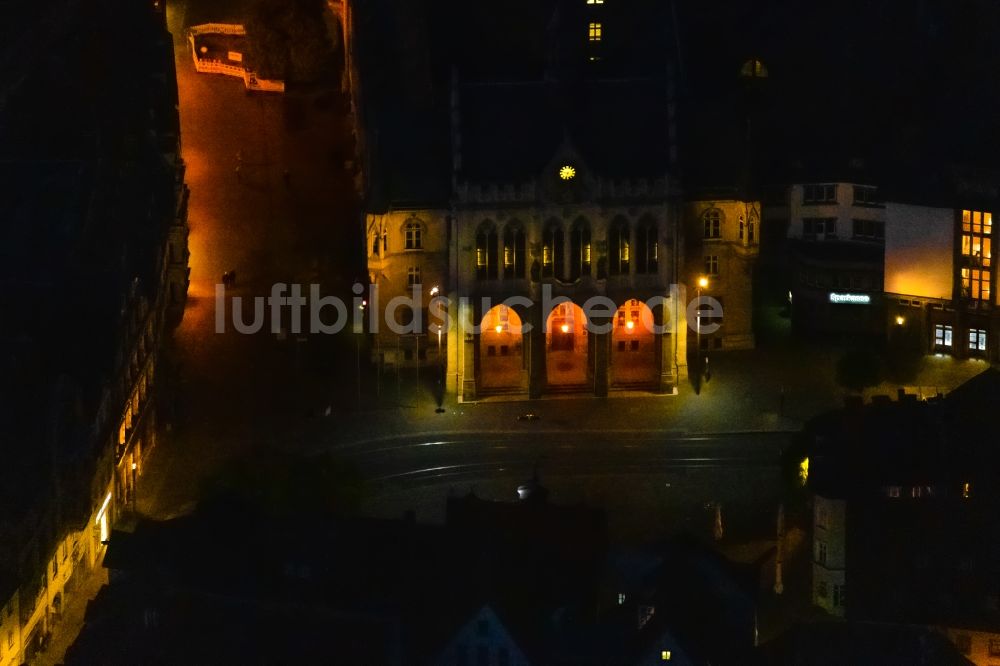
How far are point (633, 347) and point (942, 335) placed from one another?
53.9ft

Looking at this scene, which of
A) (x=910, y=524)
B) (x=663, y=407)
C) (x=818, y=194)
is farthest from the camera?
(x=818, y=194)

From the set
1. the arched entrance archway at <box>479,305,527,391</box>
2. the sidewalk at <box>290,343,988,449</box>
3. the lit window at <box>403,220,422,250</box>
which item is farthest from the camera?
the arched entrance archway at <box>479,305,527,391</box>

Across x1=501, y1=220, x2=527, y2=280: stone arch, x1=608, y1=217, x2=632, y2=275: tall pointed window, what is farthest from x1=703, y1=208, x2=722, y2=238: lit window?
x1=501, y1=220, x2=527, y2=280: stone arch

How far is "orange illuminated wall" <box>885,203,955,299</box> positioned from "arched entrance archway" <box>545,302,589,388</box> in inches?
682

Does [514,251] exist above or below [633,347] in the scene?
above

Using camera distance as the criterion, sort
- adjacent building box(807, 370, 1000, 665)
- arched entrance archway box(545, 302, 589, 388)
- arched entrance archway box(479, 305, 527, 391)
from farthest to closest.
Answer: arched entrance archway box(545, 302, 589, 388) < arched entrance archway box(479, 305, 527, 391) < adjacent building box(807, 370, 1000, 665)

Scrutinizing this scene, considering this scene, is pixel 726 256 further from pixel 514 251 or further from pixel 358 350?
pixel 358 350

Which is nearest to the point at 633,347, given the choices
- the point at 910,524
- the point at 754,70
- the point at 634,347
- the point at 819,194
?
the point at 634,347

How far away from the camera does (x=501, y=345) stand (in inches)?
6358

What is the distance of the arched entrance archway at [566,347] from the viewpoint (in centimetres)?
16148

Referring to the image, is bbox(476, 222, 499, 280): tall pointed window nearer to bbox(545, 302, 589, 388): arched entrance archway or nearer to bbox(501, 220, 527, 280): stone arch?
bbox(501, 220, 527, 280): stone arch

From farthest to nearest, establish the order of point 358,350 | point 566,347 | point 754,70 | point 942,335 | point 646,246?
point 754,70, point 942,335, point 358,350, point 566,347, point 646,246

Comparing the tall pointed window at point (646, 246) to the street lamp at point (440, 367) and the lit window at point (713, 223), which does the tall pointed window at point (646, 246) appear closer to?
the lit window at point (713, 223)

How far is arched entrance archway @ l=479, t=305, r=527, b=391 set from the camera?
6348 inches
